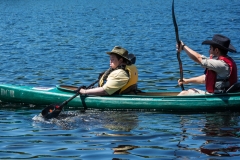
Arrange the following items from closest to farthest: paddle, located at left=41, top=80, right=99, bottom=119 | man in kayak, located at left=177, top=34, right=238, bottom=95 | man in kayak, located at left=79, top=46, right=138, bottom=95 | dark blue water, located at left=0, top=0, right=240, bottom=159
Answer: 1. dark blue water, located at left=0, top=0, right=240, bottom=159
2. man in kayak, located at left=177, top=34, right=238, bottom=95
3. paddle, located at left=41, top=80, right=99, bottom=119
4. man in kayak, located at left=79, top=46, right=138, bottom=95

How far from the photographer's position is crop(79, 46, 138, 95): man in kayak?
11258 mm

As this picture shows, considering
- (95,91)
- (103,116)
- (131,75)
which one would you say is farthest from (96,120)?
(131,75)

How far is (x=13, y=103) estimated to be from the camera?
41.8 feet

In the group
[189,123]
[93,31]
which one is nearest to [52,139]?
[189,123]

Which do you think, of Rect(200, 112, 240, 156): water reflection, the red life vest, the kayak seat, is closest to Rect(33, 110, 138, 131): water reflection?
Rect(200, 112, 240, 156): water reflection

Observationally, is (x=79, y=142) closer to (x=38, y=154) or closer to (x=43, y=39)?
(x=38, y=154)

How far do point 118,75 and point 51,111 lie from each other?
1402mm

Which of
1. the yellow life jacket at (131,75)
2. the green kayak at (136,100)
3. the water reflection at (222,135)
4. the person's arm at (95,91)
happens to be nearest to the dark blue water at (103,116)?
the water reflection at (222,135)

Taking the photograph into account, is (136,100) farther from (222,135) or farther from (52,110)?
(222,135)

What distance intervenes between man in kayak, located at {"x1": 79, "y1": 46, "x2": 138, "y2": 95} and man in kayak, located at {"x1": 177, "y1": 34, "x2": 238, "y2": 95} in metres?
1.12

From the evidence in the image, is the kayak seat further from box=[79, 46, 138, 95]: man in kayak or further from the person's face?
the person's face

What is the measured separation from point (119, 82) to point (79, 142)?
2.63 metres

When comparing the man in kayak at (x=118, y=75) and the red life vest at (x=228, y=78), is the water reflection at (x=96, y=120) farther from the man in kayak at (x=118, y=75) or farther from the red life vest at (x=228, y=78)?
the red life vest at (x=228, y=78)

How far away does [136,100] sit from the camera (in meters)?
11.5
